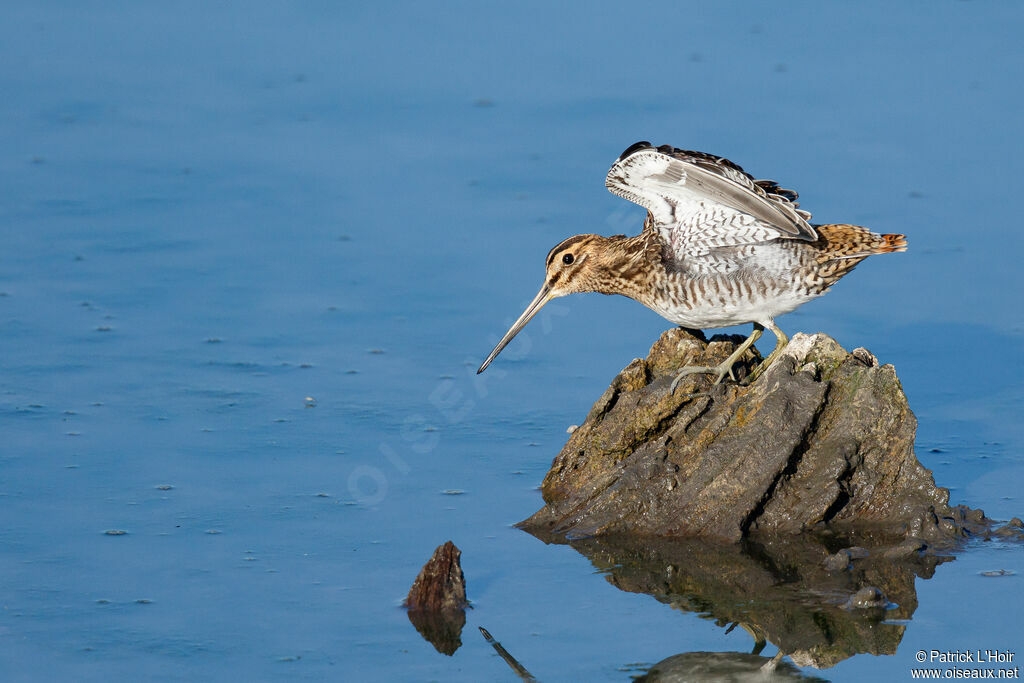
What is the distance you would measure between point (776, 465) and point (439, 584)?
196cm

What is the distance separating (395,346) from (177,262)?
215 cm

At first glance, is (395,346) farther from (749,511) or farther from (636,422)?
(749,511)

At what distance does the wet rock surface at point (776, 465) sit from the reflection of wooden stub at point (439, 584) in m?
1.01

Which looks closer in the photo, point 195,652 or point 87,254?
point 195,652

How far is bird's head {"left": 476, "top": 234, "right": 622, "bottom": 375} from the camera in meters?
9.25

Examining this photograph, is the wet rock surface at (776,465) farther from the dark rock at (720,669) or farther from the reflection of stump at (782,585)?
the dark rock at (720,669)

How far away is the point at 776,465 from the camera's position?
25.1ft

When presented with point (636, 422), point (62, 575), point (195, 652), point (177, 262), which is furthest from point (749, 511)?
point (177, 262)

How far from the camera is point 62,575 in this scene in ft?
23.6

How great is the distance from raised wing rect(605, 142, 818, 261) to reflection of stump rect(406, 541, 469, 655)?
2.66m

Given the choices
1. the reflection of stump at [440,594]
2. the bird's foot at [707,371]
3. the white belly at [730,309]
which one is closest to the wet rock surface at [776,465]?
the bird's foot at [707,371]

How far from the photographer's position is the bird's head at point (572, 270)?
9250 millimetres

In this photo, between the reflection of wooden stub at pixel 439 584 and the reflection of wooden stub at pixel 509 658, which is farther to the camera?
the reflection of wooden stub at pixel 439 584

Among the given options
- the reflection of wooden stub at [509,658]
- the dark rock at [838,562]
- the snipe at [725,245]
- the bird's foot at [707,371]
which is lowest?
the reflection of wooden stub at [509,658]
